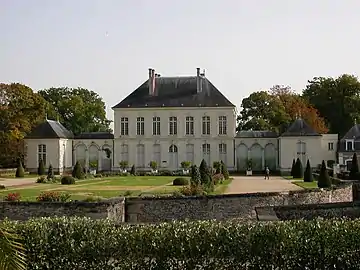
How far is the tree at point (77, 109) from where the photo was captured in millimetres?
57844

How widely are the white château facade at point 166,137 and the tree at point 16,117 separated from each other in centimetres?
109

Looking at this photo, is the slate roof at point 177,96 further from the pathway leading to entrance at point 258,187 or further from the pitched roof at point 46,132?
the pathway leading to entrance at point 258,187

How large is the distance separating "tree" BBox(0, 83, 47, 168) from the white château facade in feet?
3.59

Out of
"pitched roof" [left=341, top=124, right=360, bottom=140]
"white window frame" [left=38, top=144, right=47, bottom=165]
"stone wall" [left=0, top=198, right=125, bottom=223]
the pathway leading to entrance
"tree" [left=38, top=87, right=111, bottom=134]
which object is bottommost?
the pathway leading to entrance

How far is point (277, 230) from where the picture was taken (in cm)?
770

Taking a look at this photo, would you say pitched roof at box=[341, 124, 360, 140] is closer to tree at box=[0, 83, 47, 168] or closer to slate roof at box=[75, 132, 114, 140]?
slate roof at box=[75, 132, 114, 140]

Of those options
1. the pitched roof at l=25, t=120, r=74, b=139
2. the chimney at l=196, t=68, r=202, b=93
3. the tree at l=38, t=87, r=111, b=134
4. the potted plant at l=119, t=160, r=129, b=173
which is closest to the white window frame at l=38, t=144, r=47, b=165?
the pitched roof at l=25, t=120, r=74, b=139

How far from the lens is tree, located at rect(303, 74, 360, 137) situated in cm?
5281

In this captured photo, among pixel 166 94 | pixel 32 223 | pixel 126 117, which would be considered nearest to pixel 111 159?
pixel 126 117

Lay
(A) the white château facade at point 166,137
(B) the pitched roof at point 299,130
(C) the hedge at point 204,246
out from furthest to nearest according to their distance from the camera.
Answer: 1. (A) the white château facade at point 166,137
2. (B) the pitched roof at point 299,130
3. (C) the hedge at point 204,246

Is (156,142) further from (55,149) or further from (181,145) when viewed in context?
(55,149)

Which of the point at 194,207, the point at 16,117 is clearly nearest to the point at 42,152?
the point at 16,117

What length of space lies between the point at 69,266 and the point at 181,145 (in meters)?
40.3

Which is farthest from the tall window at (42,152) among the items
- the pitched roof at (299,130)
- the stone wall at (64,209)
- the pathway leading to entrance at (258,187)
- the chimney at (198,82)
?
the stone wall at (64,209)
